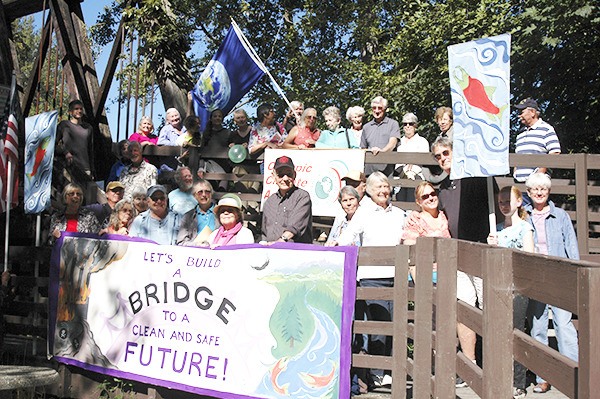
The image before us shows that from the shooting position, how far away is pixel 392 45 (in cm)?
2025

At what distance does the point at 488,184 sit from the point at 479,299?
933 mm

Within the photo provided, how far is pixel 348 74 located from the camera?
878 inches

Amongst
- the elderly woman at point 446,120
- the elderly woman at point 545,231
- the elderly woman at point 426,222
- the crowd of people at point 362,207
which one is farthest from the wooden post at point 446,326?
the elderly woman at point 446,120

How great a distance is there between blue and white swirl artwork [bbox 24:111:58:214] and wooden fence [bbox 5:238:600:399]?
2.94 ft

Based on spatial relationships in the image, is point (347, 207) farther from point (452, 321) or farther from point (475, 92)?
point (452, 321)

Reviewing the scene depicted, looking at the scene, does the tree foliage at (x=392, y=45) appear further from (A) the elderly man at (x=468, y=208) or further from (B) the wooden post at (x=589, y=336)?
(B) the wooden post at (x=589, y=336)

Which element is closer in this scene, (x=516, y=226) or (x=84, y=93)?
(x=516, y=226)

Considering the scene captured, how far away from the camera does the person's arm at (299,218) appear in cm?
750

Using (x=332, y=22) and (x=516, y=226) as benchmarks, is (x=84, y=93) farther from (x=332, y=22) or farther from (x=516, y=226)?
(x=332, y=22)

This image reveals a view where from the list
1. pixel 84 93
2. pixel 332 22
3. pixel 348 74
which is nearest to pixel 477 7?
pixel 348 74

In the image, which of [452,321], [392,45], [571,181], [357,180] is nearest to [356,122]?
[357,180]

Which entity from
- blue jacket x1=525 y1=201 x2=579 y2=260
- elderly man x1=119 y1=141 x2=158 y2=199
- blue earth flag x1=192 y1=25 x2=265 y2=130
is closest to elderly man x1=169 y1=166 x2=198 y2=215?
elderly man x1=119 y1=141 x2=158 y2=199

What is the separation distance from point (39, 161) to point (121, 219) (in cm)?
195

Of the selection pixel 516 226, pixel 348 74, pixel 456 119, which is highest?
pixel 348 74
